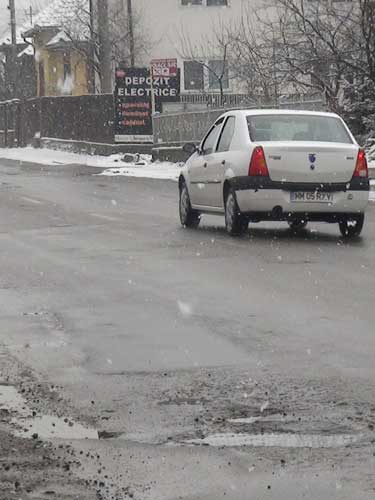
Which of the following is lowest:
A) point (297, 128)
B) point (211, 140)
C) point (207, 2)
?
point (211, 140)

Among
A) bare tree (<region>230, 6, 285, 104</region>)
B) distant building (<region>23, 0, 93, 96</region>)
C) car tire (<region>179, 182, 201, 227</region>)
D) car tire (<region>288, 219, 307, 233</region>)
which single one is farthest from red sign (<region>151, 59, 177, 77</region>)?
car tire (<region>288, 219, 307, 233</region>)

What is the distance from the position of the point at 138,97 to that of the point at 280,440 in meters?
36.2

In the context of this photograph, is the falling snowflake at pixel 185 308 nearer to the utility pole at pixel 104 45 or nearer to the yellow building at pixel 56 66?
the utility pole at pixel 104 45

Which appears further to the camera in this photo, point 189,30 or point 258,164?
point 189,30

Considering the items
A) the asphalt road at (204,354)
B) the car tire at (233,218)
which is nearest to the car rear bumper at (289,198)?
the car tire at (233,218)

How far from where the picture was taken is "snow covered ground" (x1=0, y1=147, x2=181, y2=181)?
35156 millimetres

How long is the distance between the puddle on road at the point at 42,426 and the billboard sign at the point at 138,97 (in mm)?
34755

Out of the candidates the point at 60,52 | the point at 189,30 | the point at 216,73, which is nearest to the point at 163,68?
the point at 216,73

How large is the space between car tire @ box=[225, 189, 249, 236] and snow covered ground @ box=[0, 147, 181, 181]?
15.7 meters

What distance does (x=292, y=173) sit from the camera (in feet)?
51.1

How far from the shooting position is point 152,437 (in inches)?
240

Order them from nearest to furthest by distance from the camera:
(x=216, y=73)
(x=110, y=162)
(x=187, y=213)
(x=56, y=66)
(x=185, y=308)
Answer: (x=185, y=308), (x=187, y=213), (x=110, y=162), (x=216, y=73), (x=56, y=66)

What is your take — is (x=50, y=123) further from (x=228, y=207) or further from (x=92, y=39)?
(x=228, y=207)

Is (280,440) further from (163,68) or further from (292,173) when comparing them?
A: (163,68)
